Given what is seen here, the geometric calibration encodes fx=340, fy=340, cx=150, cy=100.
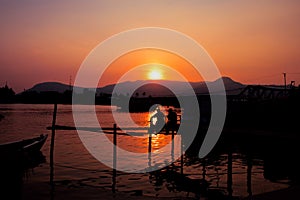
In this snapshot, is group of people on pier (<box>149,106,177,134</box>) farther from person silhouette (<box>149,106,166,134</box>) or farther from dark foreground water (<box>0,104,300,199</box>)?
dark foreground water (<box>0,104,300,199</box>)

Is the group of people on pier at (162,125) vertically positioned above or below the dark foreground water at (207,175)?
above

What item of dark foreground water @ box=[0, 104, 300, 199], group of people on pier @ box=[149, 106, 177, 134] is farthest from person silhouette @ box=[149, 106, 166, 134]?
dark foreground water @ box=[0, 104, 300, 199]

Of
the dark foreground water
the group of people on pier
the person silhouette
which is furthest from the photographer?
the person silhouette

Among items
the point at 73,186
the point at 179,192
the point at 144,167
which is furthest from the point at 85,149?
the point at 179,192

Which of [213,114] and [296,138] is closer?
[296,138]

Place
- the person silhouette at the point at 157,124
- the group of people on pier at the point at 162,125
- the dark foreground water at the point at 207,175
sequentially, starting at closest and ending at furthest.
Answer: the dark foreground water at the point at 207,175 → the group of people on pier at the point at 162,125 → the person silhouette at the point at 157,124

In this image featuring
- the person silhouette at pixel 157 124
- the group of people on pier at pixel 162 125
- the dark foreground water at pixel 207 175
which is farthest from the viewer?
the person silhouette at pixel 157 124

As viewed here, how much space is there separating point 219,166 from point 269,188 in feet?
24.8

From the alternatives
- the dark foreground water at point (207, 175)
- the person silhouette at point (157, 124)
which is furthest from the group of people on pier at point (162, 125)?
the dark foreground water at point (207, 175)

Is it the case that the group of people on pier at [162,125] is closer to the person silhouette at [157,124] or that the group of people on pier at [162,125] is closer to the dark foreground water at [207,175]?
the person silhouette at [157,124]

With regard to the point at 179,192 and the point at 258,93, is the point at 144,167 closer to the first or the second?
the point at 179,192

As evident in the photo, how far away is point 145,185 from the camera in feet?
61.7

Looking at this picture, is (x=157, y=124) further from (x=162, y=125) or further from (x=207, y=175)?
(x=207, y=175)

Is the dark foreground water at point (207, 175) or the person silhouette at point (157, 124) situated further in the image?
the person silhouette at point (157, 124)
